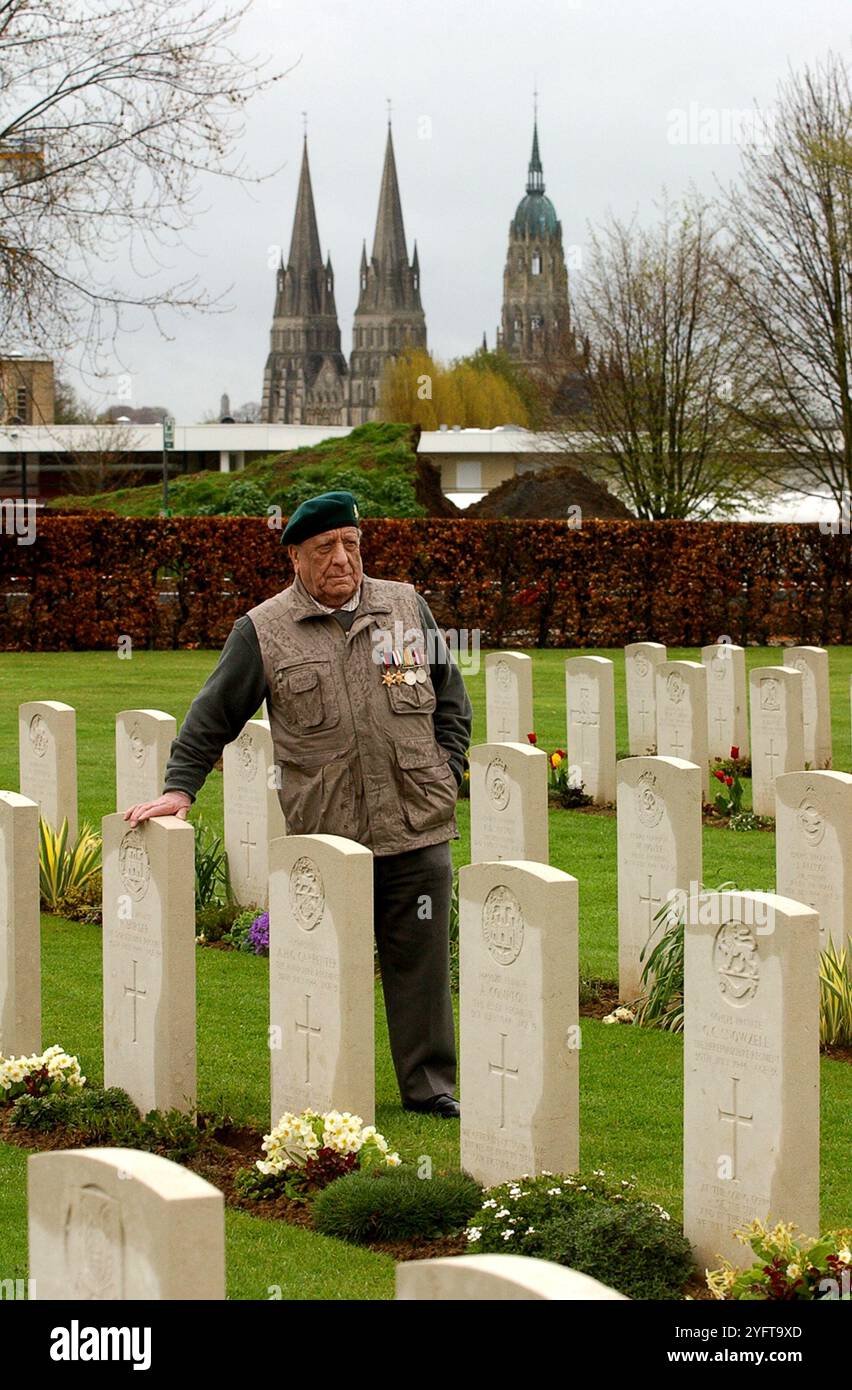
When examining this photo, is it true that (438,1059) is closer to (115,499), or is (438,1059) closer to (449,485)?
(115,499)

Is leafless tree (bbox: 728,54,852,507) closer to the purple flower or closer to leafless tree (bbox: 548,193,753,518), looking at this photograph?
leafless tree (bbox: 548,193,753,518)

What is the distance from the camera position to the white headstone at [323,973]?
535 cm

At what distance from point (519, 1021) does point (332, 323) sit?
129143 millimetres

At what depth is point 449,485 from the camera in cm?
5169

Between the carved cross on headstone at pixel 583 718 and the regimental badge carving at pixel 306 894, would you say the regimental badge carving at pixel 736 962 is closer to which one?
the regimental badge carving at pixel 306 894

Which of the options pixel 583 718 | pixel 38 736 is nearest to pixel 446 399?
pixel 583 718

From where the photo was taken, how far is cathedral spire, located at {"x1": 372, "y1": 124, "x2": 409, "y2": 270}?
12256 cm

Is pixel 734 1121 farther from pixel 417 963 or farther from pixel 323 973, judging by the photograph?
pixel 417 963

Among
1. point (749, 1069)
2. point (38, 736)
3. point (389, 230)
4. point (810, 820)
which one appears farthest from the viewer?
point (389, 230)

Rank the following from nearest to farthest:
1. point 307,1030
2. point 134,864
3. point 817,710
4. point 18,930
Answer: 1. point 307,1030
2. point 134,864
3. point 18,930
4. point 817,710

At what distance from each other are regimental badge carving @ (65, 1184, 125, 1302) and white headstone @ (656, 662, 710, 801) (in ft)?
31.7

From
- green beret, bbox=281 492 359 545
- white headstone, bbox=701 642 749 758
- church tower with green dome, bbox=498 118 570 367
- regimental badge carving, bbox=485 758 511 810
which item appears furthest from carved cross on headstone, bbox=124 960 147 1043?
church tower with green dome, bbox=498 118 570 367

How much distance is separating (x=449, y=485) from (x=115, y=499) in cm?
1843

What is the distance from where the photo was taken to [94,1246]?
3.09m
